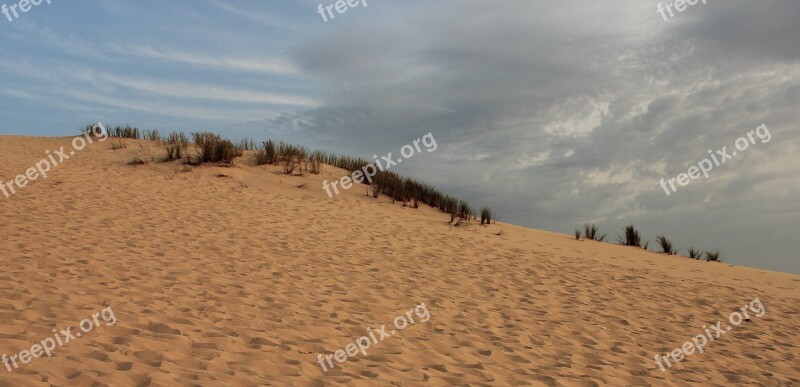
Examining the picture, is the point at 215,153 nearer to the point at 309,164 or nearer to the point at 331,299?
the point at 309,164

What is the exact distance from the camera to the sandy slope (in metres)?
5.69

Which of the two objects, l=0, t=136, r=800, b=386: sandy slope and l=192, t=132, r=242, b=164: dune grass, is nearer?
l=0, t=136, r=800, b=386: sandy slope

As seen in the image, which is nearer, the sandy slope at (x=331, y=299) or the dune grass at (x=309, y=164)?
the sandy slope at (x=331, y=299)

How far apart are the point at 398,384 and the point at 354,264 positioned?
18.0ft

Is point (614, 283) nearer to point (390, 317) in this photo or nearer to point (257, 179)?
point (390, 317)

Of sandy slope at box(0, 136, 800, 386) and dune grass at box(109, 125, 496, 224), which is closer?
sandy slope at box(0, 136, 800, 386)

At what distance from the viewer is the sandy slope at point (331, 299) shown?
18.7 ft

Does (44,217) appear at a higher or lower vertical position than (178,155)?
lower

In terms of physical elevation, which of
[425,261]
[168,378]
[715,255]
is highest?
[715,255]

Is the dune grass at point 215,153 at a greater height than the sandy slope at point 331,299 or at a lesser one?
greater

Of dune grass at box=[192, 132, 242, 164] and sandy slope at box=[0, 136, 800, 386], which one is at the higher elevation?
dune grass at box=[192, 132, 242, 164]

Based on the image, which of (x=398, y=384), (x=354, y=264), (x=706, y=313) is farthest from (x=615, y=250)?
(x=398, y=384)

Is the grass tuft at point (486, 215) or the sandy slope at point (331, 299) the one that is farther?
the grass tuft at point (486, 215)

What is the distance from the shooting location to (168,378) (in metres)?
4.91
